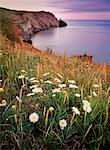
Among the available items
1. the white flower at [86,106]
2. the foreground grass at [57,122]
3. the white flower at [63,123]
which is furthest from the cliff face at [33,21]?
the white flower at [63,123]

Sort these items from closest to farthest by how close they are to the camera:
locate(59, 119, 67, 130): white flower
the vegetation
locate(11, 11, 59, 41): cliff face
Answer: locate(59, 119, 67, 130): white flower < the vegetation < locate(11, 11, 59, 41): cliff face

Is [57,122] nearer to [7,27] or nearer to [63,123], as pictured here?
[63,123]

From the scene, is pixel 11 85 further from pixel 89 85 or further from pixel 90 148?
pixel 90 148

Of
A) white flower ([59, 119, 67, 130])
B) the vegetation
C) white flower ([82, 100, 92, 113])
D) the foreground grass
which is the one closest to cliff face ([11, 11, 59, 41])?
the vegetation

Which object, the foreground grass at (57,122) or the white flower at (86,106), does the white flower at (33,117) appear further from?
the white flower at (86,106)

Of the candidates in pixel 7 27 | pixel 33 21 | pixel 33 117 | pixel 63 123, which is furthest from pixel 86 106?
pixel 33 21

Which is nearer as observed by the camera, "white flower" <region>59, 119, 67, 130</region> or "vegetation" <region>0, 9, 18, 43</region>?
"white flower" <region>59, 119, 67, 130</region>

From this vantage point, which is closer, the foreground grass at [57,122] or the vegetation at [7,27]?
the foreground grass at [57,122]

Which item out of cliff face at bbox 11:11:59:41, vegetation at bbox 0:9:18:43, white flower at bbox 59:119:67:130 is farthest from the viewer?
cliff face at bbox 11:11:59:41

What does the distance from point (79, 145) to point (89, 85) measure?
38.2 inches

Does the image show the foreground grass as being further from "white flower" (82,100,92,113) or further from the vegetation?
the vegetation

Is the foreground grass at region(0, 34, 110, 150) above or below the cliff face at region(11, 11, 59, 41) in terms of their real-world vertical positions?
above

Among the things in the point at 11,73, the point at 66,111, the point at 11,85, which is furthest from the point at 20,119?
the point at 11,73

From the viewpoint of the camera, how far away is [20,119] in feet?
10.2
